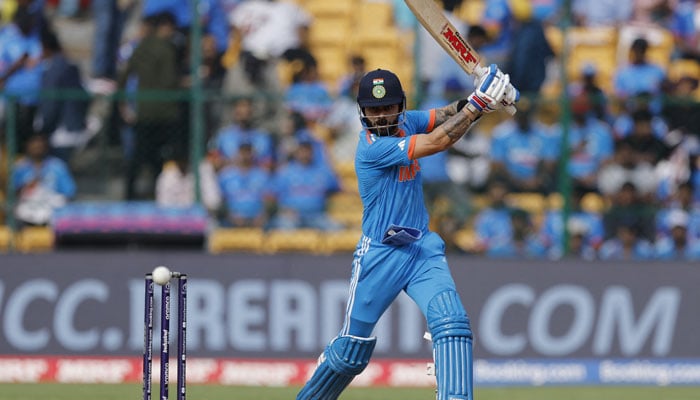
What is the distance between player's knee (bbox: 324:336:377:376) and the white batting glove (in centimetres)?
145

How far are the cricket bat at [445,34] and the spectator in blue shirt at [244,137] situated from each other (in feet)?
16.8

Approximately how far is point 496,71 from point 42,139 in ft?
22.0

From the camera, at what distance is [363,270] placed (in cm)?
733

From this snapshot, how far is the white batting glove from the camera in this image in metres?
6.89

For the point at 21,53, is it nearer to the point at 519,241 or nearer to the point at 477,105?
the point at 519,241

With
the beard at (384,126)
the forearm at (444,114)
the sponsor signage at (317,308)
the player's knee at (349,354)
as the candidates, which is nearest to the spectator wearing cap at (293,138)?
the sponsor signage at (317,308)

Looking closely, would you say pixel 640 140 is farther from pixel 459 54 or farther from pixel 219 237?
pixel 459 54

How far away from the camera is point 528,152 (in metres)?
12.6

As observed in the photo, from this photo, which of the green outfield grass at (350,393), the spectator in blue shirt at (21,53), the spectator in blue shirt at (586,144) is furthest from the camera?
the spectator in blue shirt at (21,53)

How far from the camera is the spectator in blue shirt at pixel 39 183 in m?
12.3

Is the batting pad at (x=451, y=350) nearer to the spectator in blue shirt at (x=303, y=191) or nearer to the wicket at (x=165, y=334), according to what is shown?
the wicket at (x=165, y=334)

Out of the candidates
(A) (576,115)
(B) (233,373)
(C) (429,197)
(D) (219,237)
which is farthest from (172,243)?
(A) (576,115)

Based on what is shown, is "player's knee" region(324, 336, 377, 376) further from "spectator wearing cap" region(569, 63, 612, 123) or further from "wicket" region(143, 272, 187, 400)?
"spectator wearing cap" region(569, 63, 612, 123)

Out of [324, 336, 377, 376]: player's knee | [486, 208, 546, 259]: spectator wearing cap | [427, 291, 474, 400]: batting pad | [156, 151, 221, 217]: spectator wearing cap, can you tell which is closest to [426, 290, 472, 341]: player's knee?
[427, 291, 474, 400]: batting pad
